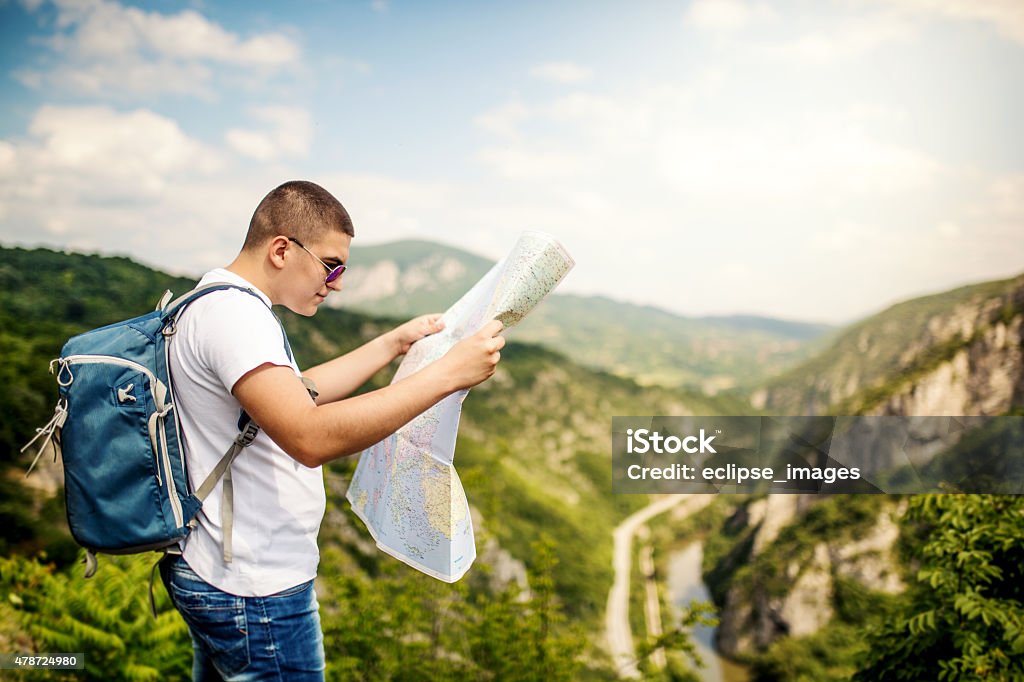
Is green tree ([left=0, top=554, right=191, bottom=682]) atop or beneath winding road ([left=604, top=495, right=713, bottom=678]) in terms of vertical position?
atop

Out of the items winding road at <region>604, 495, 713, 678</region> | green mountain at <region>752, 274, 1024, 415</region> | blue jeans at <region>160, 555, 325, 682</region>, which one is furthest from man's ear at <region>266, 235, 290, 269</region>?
green mountain at <region>752, 274, 1024, 415</region>

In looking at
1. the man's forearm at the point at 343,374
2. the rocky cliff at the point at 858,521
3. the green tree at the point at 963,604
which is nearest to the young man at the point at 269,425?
the man's forearm at the point at 343,374

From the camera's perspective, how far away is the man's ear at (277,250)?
6.07ft

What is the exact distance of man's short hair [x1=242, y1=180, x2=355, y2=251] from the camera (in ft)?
6.13

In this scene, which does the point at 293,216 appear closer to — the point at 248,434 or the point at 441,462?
the point at 248,434

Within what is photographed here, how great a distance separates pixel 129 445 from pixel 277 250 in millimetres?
670

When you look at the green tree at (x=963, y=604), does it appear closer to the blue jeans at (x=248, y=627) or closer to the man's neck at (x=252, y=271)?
the blue jeans at (x=248, y=627)

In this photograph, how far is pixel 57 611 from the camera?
170 inches

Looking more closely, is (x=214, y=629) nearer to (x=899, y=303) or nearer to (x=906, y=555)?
(x=906, y=555)

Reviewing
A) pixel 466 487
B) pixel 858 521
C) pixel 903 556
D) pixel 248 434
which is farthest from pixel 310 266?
pixel 858 521

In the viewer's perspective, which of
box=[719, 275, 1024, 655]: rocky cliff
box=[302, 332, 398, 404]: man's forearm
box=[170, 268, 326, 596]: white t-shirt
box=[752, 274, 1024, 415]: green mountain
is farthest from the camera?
box=[752, 274, 1024, 415]: green mountain

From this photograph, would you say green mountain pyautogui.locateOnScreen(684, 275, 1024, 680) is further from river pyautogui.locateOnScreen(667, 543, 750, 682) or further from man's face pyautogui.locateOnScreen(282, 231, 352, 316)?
man's face pyautogui.locateOnScreen(282, 231, 352, 316)

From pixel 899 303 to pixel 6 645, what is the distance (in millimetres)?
122196

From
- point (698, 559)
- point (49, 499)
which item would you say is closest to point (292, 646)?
point (49, 499)
